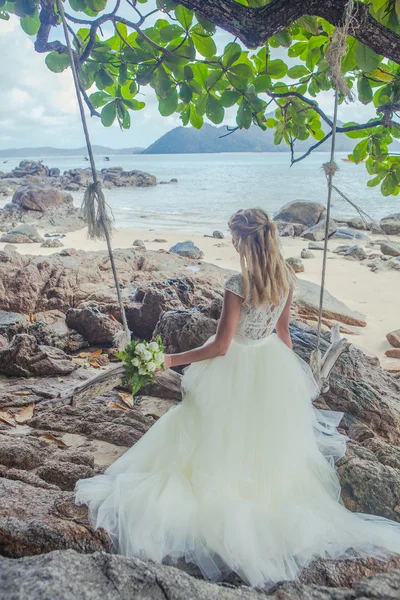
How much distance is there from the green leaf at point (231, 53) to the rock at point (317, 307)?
144 inches

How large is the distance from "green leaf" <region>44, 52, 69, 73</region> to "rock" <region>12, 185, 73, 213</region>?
13.9 m

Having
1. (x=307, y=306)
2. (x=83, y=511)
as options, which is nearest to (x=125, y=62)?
(x=83, y=511)

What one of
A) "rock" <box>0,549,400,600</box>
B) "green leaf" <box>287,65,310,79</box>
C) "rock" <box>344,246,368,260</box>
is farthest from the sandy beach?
"rock" <box>0,549,400,600</box>

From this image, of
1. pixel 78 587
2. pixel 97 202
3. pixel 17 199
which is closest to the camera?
pixel 78 587

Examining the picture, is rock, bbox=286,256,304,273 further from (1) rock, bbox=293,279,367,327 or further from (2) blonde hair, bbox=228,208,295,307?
(2) blonde hair, bbox=228,208,295,307

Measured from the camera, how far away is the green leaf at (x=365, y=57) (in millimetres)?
1691

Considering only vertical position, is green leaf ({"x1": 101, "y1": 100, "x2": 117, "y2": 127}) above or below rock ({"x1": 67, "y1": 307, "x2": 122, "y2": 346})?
above

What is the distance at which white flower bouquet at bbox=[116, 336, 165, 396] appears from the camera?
1.84m

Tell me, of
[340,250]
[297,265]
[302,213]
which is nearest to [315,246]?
[340,250]

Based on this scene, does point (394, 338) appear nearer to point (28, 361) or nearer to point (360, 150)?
point (360, 150)

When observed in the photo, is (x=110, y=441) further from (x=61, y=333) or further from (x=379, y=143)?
(x=379, y=143)

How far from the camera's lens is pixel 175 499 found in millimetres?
1671

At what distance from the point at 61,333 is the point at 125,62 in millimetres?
2310

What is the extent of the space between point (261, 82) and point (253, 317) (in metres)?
1.16
